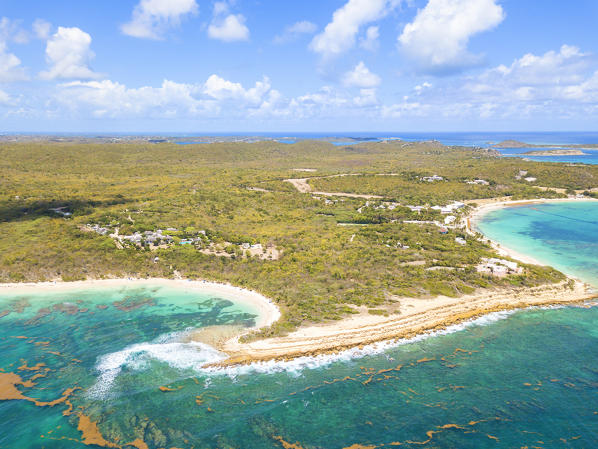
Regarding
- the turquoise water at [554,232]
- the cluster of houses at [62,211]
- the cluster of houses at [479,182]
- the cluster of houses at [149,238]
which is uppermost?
the cluster of houses at [479,182]

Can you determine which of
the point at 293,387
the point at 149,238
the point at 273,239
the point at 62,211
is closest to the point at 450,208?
the point at 273,239

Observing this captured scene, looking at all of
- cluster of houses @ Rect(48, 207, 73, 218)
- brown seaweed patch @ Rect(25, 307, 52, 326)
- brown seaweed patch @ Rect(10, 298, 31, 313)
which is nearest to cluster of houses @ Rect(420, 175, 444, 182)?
cluster of houses @ Rect(48, 207, 73, 218)

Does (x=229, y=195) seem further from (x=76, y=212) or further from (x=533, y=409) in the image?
(x=533, y=409)

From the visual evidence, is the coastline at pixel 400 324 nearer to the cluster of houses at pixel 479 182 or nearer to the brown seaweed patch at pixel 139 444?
A: the brown seaweed patch at pixel 139 444

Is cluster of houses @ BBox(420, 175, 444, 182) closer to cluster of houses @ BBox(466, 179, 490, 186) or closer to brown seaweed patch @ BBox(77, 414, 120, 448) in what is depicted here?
cluster of houses @ BBox(466, 179, 490, 186)

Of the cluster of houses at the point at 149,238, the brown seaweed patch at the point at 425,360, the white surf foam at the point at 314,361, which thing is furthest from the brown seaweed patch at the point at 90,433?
the cluster of houses at the point at 149,238

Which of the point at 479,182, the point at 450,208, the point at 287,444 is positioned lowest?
the point at 287,444

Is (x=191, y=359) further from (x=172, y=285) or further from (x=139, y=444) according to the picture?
(x=172, y=285)
